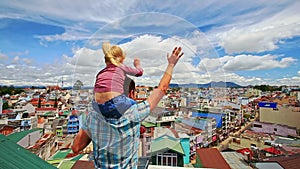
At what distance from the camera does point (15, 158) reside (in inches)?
22.6

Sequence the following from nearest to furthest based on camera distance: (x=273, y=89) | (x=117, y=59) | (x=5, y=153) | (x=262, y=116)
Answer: (x=117, y=59)
(x=5, y=153)
(x=262, y=116)
(x=273, y=89)

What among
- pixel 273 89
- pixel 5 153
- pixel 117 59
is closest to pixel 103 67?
pixel 117 59

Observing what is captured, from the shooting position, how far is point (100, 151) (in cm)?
41

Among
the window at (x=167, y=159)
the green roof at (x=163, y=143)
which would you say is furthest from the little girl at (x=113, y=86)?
the window at (x=167, y=159)

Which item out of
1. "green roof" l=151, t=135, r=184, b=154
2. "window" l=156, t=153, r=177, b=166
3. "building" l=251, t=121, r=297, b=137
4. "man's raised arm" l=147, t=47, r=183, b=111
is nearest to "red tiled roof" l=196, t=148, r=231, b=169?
"window" l=156, t=153, r=177, b=166

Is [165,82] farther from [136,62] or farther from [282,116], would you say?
[282,116]

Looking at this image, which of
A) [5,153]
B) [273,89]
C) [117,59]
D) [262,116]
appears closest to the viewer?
[117,59]

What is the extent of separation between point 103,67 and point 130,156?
18 centimetres

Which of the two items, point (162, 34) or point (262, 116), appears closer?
point (162, 34)

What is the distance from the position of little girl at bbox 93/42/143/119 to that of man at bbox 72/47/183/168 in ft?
0.04

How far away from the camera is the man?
1.22 ft

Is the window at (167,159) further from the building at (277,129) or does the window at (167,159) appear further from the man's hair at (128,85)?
the building at (277,129)

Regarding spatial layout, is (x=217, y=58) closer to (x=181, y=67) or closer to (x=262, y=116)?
(x=181, y=67)

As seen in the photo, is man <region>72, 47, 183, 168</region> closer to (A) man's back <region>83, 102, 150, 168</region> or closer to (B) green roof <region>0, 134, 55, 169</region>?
(A) man's back <region>83, 102, 150, 168</region>
